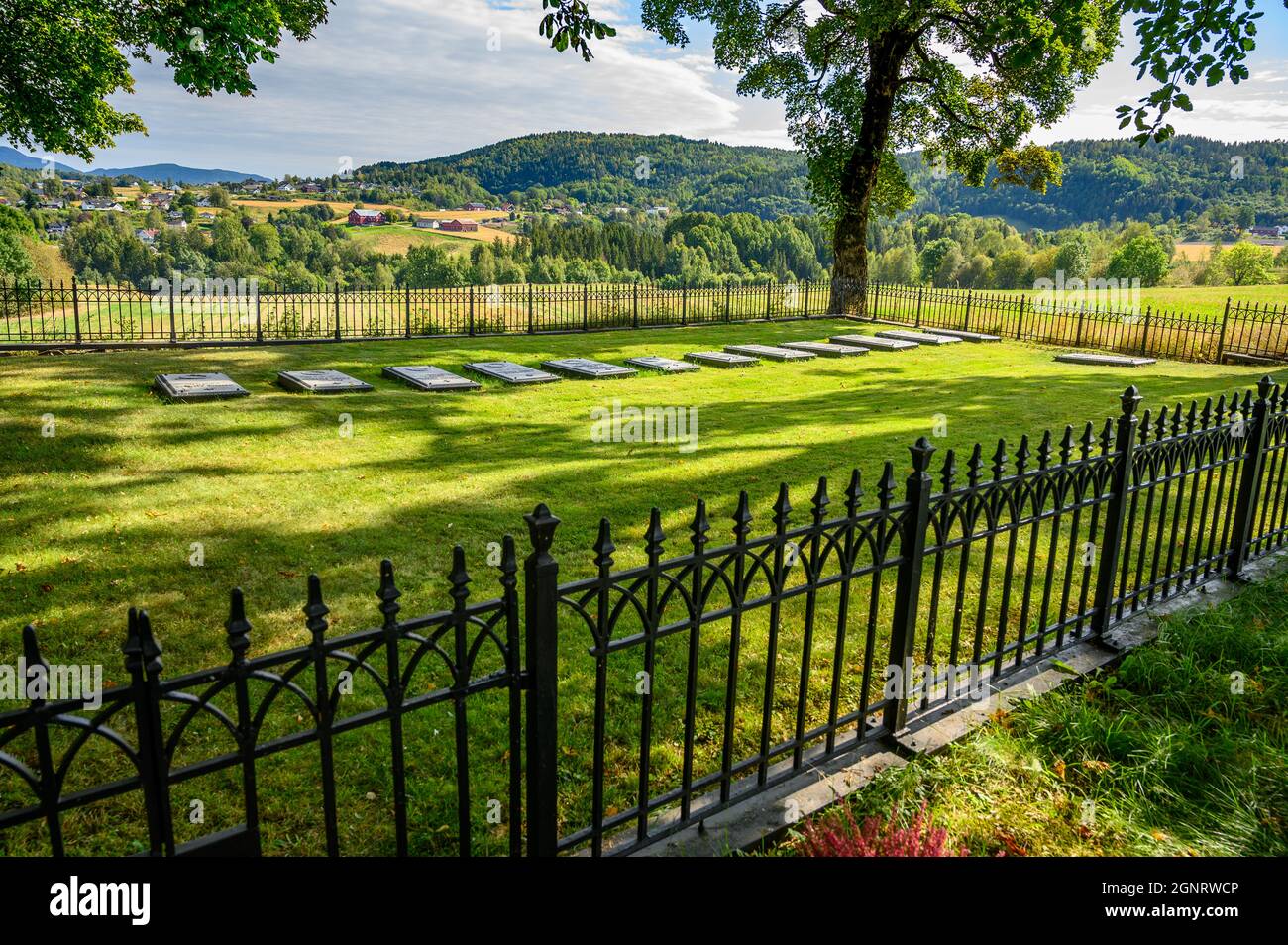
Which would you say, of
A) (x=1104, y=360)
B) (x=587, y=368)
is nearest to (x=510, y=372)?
(x=587, y=368)

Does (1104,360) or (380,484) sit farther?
(1104,360)

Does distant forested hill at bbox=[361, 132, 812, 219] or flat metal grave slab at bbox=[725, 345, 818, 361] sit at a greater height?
distant forested hill at bbox=[361, 132, 812, 219]

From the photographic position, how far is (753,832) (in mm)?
3451

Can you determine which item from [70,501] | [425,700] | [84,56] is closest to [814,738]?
[425,700]

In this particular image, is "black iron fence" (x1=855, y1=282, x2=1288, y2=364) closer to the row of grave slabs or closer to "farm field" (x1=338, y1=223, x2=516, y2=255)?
the row of grave slabs

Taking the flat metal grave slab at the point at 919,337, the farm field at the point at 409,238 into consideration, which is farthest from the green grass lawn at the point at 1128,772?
the farm field at the point at 409,238

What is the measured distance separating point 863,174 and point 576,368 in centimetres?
1562

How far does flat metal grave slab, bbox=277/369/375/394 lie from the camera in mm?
13125

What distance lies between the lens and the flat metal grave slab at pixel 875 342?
20.4 m

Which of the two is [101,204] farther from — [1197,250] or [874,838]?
[1197,250]

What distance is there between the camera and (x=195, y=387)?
40.2ft

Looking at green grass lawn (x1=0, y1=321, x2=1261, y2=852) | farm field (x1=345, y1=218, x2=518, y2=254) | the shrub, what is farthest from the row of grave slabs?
farm field (x1=345, y1=218, x2=518, y2=254)

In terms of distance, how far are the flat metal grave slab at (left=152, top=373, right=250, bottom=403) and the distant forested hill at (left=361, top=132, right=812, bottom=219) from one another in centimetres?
8036

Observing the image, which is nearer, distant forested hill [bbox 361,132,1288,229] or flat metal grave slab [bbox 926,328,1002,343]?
flat metal grave slab [bbox 926,328,1002,343]
